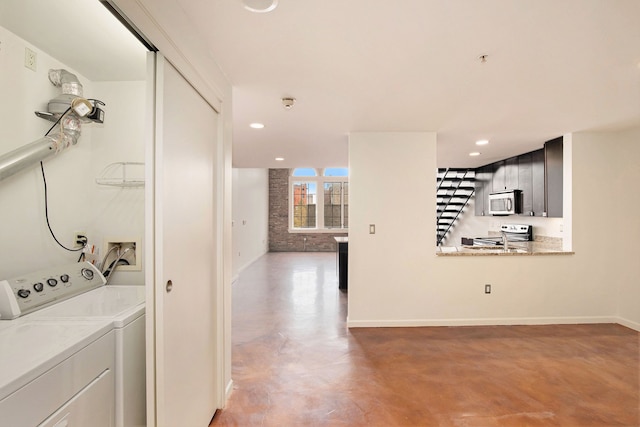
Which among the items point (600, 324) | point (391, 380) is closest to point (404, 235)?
point (391, 380)

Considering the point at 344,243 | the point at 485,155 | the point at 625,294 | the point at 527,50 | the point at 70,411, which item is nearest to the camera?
the point at 70,411

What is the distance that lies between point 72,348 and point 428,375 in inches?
97.9

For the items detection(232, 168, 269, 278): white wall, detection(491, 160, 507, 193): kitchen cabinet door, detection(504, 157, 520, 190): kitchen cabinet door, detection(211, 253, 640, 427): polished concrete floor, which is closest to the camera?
detection(211, 253, 640, 427): polished concrete floor

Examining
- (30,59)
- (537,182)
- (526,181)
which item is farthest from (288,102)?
(526,181)

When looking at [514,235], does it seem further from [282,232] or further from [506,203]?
[282,232]

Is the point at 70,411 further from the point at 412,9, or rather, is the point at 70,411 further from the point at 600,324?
the point at 600,324

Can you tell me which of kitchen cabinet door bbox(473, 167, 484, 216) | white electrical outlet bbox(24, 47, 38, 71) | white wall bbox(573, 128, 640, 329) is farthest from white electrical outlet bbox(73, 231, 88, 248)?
kitchen cabinet door bbox(473, 167, 484, 216)

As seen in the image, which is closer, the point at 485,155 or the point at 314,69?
the point at 314,69

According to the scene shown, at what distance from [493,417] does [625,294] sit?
9.94ft

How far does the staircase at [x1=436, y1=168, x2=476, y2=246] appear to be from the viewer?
6579 millimetres

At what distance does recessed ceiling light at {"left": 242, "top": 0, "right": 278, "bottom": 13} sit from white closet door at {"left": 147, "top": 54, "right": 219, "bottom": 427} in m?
0.47

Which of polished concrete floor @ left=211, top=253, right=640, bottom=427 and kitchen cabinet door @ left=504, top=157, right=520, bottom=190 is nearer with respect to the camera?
polished concrete floor @ left=211, top=253, right=640, bottom=427

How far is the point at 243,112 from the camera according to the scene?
2.98 meters

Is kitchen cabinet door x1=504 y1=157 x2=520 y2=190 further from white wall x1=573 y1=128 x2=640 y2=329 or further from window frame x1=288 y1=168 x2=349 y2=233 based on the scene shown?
window frame x1=288 y1=168 x2=349 y2=233
